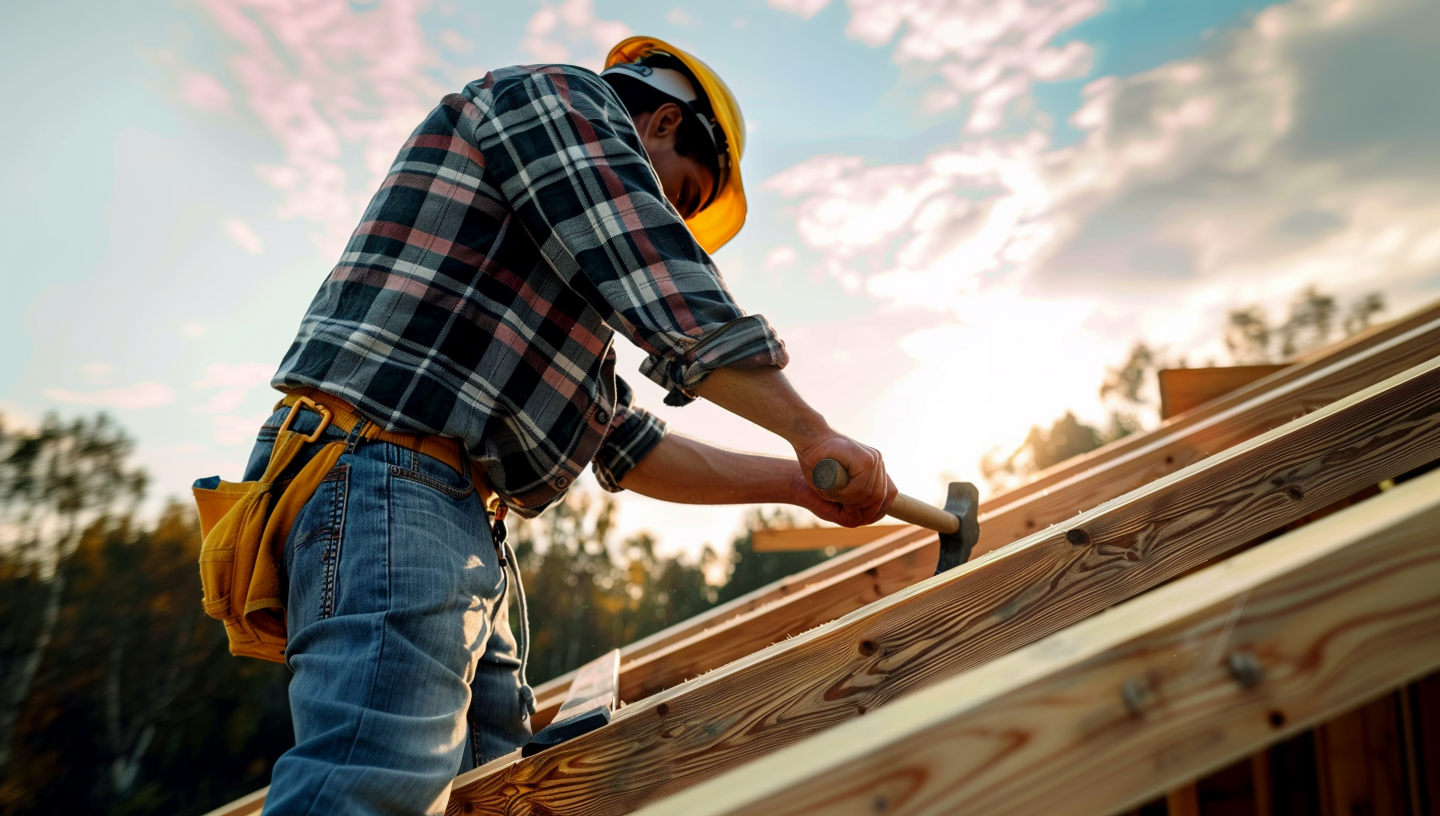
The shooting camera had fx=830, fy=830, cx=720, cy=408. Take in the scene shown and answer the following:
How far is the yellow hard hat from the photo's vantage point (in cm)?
195

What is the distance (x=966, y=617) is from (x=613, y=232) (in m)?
0.86

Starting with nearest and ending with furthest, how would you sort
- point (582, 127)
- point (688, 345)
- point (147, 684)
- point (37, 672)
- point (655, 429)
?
point (688, 345), point (582, 127), point (655, 429), point (37, 672), point (147, 684)

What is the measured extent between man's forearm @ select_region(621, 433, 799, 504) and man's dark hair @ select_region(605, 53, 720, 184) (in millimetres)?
698

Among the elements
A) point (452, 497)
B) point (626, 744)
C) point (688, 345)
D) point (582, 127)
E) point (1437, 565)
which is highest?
point (582, 127)

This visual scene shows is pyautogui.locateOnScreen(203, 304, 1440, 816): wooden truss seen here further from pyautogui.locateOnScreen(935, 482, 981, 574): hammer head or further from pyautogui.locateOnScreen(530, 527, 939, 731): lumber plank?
pyautogui.locateOnScreen(935, 482, 981, 574): hammer head

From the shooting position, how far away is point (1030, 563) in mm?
1396

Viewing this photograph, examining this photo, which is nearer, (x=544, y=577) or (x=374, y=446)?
(x=374, y=446)

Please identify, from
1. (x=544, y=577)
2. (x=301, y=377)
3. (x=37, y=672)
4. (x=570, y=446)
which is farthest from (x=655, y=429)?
(x=544, y=577)

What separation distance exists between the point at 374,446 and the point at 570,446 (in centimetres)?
36

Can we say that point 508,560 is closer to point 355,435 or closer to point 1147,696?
point 355,435

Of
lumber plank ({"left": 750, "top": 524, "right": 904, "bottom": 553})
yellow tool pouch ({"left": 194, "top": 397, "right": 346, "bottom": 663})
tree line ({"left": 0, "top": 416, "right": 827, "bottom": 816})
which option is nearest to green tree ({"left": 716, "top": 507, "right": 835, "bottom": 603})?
tree line ({"left": 0, "top": 416, "right": 827, "bottom": 816})

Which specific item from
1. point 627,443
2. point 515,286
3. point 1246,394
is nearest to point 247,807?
point 627,443

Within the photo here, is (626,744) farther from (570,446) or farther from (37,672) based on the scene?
(37,672)

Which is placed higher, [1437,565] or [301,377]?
[301,377]
